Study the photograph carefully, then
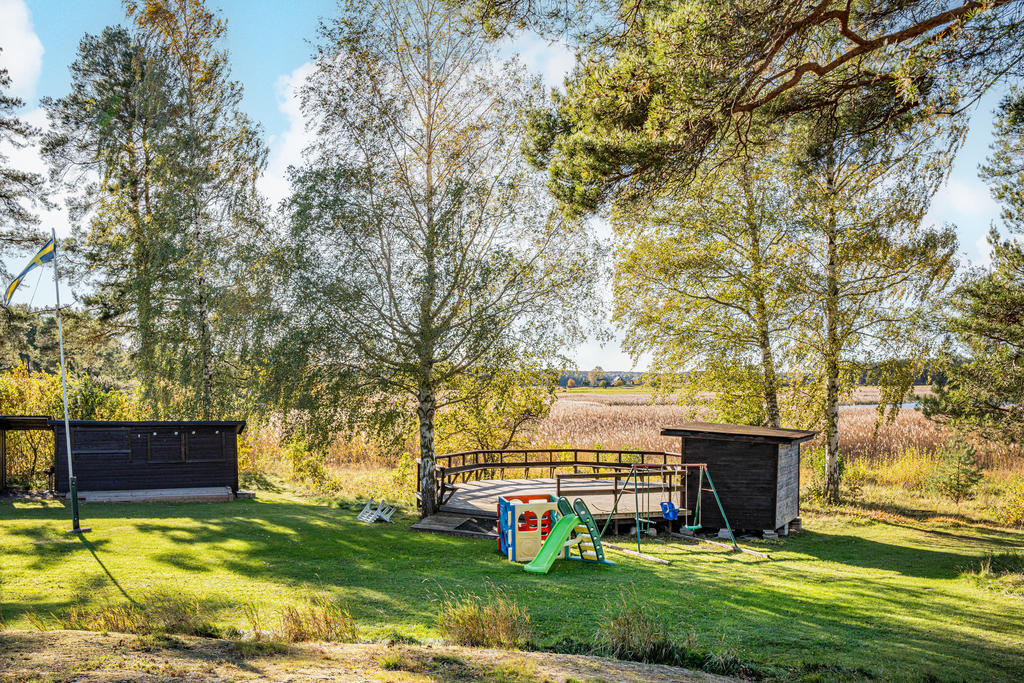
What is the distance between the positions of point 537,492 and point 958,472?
13578 millimetres

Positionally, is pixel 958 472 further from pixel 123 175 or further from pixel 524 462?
pixel 123 175

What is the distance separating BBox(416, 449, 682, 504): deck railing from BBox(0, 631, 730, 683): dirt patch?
9.62 m

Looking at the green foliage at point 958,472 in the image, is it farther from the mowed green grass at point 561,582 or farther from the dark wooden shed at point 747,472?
the dark wooden shed at point 747,472

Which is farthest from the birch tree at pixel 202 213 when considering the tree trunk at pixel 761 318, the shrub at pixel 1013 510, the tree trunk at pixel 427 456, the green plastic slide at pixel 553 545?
the shrub at pixel 1013 510

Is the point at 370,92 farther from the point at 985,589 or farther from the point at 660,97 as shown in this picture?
the point at 985,589

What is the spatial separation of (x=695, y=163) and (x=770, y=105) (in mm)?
2429

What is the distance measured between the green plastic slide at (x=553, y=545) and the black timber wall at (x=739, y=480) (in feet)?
17.4

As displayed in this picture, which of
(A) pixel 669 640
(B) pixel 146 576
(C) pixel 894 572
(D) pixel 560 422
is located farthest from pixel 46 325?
(C) pixel 894 572

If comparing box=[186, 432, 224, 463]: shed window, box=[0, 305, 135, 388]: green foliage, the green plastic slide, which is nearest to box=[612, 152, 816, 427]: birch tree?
the green plastic slide

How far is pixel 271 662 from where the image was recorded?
5.29 meters

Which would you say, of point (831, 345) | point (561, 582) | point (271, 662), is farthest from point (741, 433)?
point (271, 662)

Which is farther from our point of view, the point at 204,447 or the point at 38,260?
the point at 204,447


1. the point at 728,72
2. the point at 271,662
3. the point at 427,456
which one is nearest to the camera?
the point at 271,662

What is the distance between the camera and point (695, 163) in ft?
33.2
